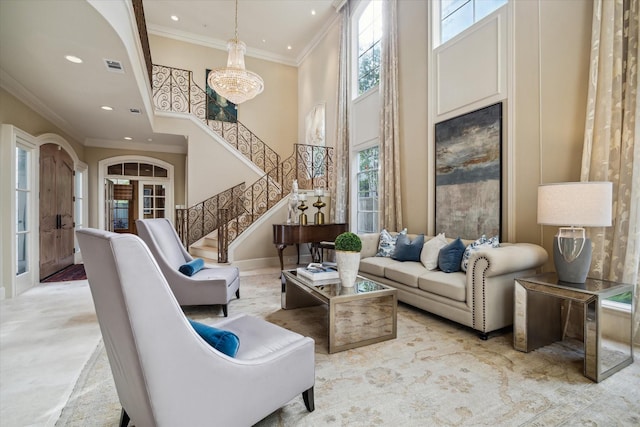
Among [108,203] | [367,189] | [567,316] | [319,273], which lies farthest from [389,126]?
[108,203]

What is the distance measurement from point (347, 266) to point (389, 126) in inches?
125

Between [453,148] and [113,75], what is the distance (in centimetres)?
443

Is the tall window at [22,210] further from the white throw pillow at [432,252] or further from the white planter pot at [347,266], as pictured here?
the white throw pillow at [432,252]

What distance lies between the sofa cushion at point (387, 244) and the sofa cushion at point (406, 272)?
38cm

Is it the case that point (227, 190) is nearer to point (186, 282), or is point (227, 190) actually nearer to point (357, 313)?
point (186, 282)

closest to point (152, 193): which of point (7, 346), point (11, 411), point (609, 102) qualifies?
point (7, 346)

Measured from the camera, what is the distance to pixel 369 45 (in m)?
5.91

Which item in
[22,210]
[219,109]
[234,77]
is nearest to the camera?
[22,210]

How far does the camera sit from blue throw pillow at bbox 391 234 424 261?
12.6 ft

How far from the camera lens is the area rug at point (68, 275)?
16.3 ft

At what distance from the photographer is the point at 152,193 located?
8164 millimetres

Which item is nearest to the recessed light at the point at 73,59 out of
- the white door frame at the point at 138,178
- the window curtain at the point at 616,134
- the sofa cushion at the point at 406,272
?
the sofa cushion at the point at 406,272

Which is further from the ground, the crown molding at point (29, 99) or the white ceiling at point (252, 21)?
the white ceiling at point (252, 21)

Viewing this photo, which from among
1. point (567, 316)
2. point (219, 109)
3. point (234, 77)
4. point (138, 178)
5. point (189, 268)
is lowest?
point (567, 316)
